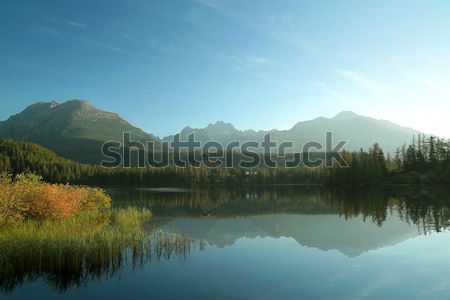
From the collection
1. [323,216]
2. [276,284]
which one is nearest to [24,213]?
[276,284]

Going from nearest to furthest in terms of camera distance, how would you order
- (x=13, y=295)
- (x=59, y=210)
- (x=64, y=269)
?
(x=13, y=295)
(x=64, y=269)
(x=59, y=210)

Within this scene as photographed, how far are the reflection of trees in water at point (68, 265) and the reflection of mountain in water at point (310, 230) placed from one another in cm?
1181

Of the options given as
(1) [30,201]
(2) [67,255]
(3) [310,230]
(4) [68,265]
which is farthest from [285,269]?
(1) [30,201]

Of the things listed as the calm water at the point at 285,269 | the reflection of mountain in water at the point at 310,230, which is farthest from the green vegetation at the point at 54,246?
the reflection of mountain in water at the point at 310,230

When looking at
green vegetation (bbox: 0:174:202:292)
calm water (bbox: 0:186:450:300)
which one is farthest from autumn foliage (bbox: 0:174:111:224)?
calm water (bbox: 0:186:450:300)

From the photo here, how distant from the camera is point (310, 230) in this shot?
49.4m

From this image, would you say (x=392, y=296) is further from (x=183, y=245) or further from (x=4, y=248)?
(x=4, y=248)

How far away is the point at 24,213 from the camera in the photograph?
121 feet

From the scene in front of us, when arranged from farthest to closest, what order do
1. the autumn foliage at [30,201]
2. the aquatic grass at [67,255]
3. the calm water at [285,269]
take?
the autumn foliage at [30,201] < the aquatic grass at [67,255] < the calm water at [285,269]

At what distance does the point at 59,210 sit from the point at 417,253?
34.6 m

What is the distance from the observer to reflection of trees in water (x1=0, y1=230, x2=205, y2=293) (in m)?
23.6

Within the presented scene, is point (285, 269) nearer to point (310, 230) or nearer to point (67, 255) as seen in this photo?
point (67, 255)

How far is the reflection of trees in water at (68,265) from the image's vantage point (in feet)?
77.4

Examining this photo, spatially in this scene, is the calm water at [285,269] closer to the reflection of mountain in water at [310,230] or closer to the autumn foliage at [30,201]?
the reflection of mountain in water at [310,230]
